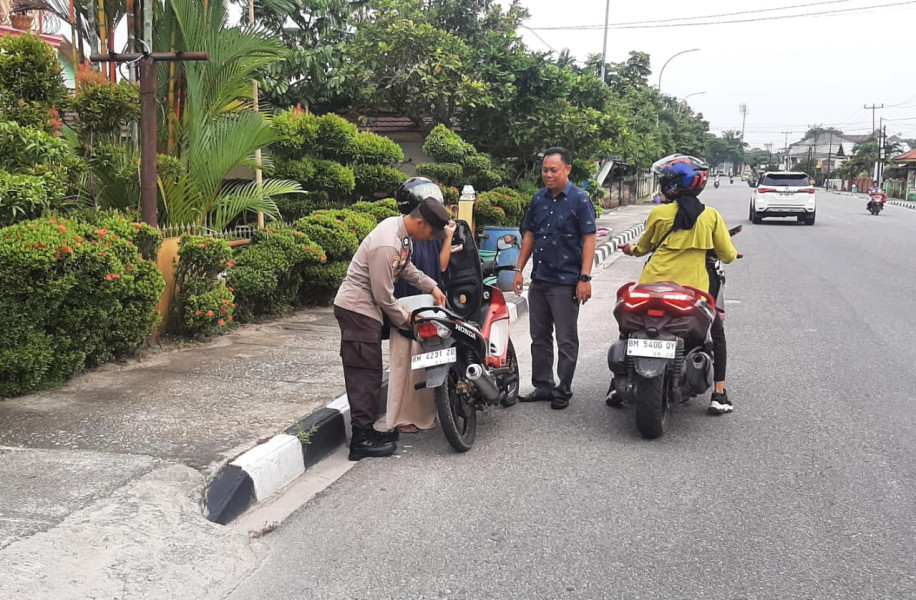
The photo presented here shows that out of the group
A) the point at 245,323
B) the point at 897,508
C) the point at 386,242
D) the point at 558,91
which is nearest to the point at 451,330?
the point at 386,242

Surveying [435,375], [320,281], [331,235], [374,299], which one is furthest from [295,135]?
[435,375]

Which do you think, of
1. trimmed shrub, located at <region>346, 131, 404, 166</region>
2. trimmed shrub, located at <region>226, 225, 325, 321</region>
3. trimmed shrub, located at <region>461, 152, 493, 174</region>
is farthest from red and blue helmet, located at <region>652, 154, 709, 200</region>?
trimmed shrub, located at <region>461, 152, 493, 174</region>

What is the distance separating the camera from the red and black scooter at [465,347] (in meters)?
4.31

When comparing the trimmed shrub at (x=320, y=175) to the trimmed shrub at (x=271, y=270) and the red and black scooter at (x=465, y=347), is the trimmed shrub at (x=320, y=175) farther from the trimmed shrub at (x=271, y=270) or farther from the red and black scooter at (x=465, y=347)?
the red and black scooter at (x=465, y=347)

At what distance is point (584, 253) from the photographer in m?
5.21

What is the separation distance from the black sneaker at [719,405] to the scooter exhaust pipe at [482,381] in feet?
4.90

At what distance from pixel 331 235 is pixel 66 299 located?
11.1 ft

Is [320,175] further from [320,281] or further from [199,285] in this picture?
[199,285]

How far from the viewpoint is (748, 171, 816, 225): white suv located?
22656 mm

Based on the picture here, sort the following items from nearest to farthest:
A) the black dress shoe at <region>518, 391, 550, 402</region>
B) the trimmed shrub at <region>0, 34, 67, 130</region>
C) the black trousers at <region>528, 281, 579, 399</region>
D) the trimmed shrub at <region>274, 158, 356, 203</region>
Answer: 1. the black trousers at <region>528, 281, 579, 399</region>
2. the black dress shoe at <region>518, 391, 550, 402</region>
3. the trimmed shrub at <region>0, 34, 67, 130</region>
4. the trimmed shrub at <region>274, 158, 356, 203</region>

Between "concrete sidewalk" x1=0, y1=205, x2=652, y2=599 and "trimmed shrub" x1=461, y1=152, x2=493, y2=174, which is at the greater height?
"trimmed shrub" x1=461, y1=152, x2=493, y2=174

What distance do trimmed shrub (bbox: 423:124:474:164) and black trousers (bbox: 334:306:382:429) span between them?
9146 millimetres

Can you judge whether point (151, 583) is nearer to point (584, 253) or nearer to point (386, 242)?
point (386, 242)

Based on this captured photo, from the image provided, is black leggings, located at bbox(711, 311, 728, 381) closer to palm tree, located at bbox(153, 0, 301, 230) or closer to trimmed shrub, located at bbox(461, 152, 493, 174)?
palm tree, located at bbox(153, 0, 301, 230)
